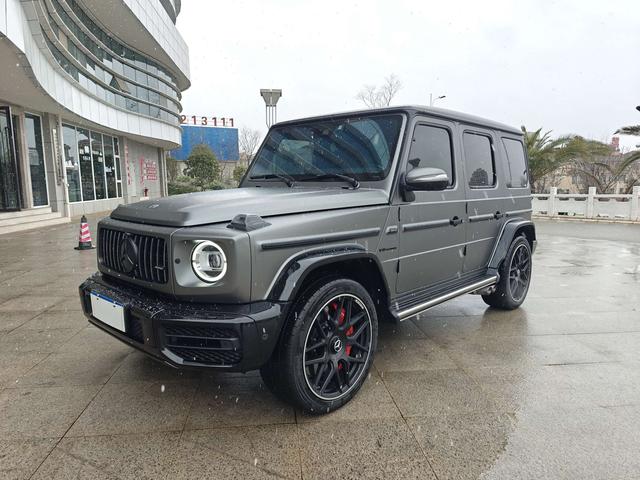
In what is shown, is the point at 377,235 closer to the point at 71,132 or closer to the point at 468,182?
the point at 468,182

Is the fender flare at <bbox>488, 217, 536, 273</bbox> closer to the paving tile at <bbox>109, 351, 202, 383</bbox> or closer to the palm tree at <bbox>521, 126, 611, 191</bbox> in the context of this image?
the paving tile at <bbox>109, 351, 202, 383</bbox>

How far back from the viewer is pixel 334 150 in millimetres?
3305

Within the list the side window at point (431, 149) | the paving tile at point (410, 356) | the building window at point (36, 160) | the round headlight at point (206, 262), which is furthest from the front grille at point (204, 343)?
the building window at point (36, 160)

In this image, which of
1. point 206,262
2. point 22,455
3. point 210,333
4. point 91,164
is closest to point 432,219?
point 206,262

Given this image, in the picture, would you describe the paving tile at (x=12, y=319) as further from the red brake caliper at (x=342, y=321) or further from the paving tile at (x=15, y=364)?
the red brake caliper at (x=342, y=321)

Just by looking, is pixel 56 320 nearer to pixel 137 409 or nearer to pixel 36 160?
pixel 137 409

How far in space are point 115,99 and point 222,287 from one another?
20.8m

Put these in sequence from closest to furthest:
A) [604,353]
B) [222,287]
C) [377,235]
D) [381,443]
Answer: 1. [222,287]
2. [381,443]
3. [377,235]
4. [604,353]

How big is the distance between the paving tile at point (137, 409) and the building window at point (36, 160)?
1412 centimetres

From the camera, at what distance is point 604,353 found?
350 centimetres

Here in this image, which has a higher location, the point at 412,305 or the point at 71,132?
the point at 71,132

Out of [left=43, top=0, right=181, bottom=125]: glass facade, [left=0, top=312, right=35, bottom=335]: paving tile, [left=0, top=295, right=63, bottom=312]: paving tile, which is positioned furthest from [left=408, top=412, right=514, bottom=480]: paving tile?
[left=43, top=0, right=181, bottom=125]: glass facade

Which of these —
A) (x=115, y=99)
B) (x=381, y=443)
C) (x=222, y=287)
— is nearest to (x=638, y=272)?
(x=381, y=443)

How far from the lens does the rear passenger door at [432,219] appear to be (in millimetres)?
3098
